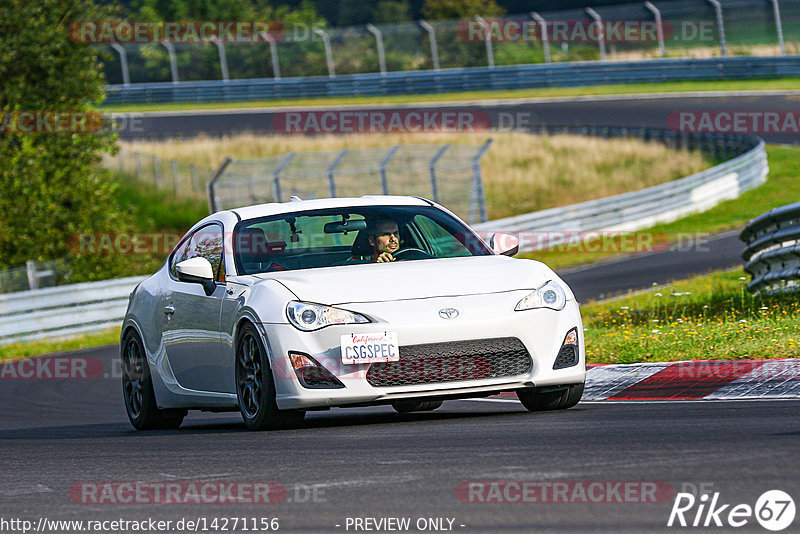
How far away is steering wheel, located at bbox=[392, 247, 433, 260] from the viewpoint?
913cm

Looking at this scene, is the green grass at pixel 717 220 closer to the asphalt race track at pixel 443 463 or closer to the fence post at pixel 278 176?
the fence post at pixel 278 176

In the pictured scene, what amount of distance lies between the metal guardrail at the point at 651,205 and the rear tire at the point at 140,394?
51.0 feet

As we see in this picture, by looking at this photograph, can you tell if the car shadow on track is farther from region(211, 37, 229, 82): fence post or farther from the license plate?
region(211, 37, 229, 82): fence post

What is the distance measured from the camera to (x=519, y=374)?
8.18 m

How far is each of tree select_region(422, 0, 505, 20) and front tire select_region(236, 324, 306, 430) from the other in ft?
211

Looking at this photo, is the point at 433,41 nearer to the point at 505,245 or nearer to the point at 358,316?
the point at 505,245

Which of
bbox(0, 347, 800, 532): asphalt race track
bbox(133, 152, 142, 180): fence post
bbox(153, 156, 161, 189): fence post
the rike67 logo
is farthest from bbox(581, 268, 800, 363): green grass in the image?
bbox(133, 152, 142, 180): fence post

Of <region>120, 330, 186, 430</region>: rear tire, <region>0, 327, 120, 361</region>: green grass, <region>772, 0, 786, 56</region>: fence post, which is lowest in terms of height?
<region>0, 327, 120, 361</region>: green grass

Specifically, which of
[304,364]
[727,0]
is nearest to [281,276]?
[304,364]

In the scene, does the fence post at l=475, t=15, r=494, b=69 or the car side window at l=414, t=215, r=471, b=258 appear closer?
the car side window at l=414, t=215, r=471, b=258

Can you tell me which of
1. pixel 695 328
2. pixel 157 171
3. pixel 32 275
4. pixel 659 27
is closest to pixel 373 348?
pixel 695 328

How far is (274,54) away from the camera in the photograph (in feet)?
177

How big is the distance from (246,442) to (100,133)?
24.0 metres

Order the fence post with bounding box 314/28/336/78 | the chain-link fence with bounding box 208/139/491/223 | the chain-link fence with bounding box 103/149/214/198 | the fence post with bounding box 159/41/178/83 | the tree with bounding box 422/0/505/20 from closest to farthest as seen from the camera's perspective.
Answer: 1. the chain-link fence with bounding box 208/139/491/223
2. the chain-link fence with bounding box 103/149/214/198
3. the fence post with bounding box 314/28/336/78
4. the fence post with bounding box 159/41/178/83
5. the tree with bounding box 422/0/505/20
